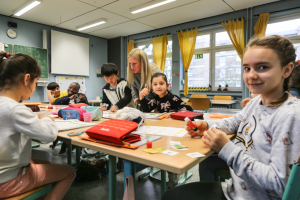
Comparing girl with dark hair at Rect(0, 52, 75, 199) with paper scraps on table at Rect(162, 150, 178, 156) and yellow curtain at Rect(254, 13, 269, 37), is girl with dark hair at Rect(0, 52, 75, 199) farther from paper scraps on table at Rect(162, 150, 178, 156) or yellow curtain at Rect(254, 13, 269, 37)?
yellow curtain at Rect(254, 13, 269, 37)

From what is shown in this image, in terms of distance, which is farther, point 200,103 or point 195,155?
point 200,103

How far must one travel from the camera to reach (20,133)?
0.86 meters

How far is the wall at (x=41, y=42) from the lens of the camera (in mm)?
4928

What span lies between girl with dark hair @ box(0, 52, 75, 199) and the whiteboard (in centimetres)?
523

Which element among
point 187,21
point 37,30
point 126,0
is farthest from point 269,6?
point 37,30

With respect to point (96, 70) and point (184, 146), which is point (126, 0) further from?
point (184, 146)

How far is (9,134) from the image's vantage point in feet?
2.66

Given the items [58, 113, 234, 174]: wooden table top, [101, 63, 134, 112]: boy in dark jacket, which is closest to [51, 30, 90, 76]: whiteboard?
[101, 63, 134, 112]: boy in dark jacket

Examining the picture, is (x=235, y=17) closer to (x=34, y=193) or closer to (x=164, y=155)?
(x=164, y=155)

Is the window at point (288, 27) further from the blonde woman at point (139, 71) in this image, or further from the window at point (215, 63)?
the blonde woman at point (139, 71)

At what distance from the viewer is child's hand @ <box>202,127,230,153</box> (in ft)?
2.28

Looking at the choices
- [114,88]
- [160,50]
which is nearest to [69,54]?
[160,50]

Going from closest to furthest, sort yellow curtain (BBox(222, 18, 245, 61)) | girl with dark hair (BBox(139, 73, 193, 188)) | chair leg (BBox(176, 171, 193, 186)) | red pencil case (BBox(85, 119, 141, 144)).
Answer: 1. red pencil case (BBox(85, 119, 141, 144))
2. chair leg (BBox(176, 171, 193, 186))
3. girl with dark hair (BBox(139, 73, 193, 188))
4. yellow curtain (BBox(222, 18, 245, 61))

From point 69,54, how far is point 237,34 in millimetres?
4974
